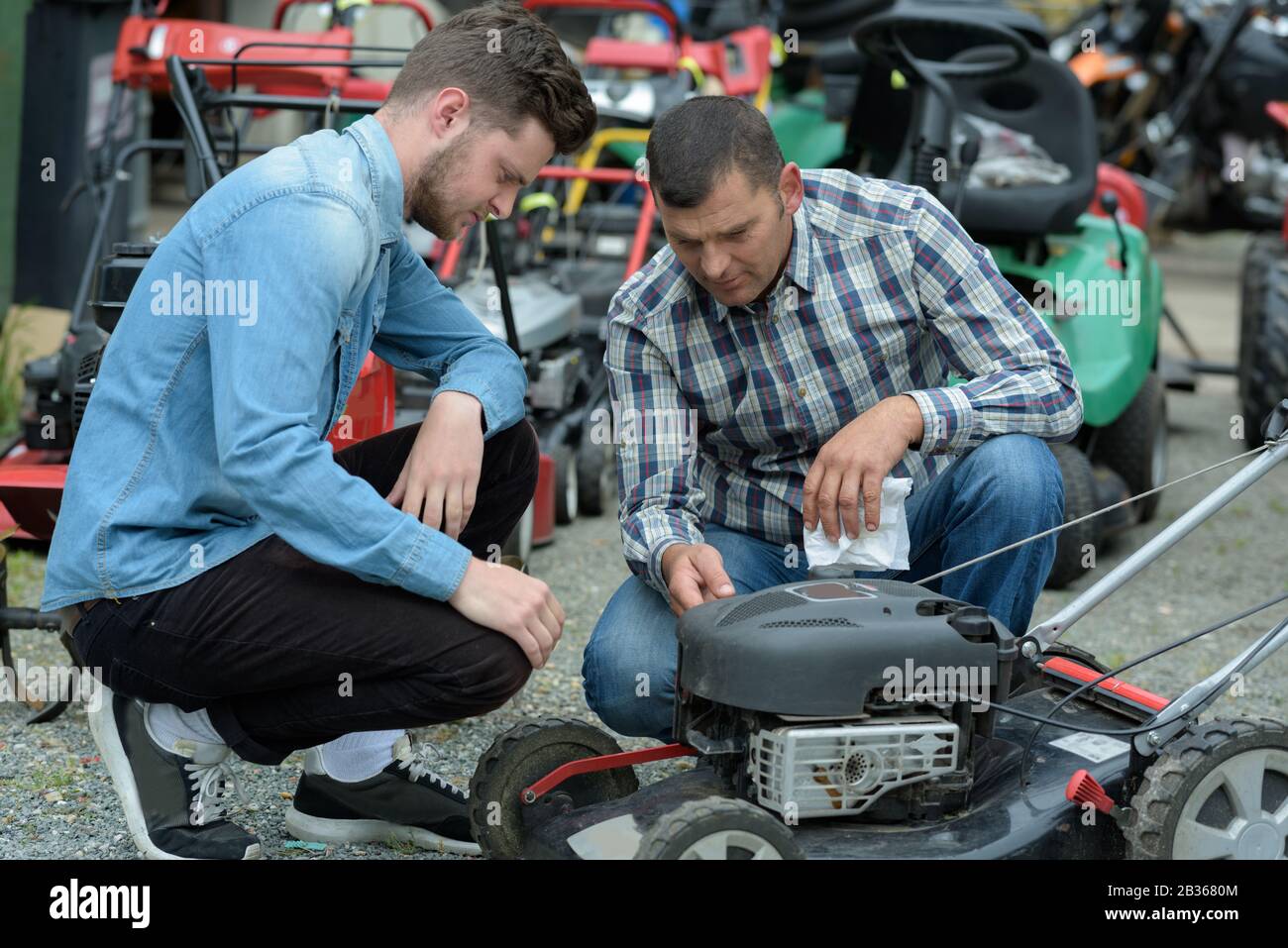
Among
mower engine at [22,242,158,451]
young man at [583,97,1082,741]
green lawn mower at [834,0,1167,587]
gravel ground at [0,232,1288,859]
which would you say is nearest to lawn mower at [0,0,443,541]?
mower engine at [22,242,158,451]

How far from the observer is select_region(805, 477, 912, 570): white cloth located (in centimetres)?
240

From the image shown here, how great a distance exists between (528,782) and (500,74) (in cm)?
101

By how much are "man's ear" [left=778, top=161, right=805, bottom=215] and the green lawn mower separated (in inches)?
68.5

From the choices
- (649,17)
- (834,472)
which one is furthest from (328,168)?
(649,17)

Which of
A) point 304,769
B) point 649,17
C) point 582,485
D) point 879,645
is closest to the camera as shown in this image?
point 879,645

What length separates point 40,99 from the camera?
5902mm

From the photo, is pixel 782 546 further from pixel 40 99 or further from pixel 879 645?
pixel 40 99

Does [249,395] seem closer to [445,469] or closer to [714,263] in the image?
[445,469]

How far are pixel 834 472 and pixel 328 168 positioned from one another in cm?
83

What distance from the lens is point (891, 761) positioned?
2.11m

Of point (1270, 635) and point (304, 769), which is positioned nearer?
point (1270, 635)

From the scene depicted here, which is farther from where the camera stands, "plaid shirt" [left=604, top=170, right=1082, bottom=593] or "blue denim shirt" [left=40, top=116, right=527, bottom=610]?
"plaid shirt" [left=604, top=170, right=1082, bottom=593]

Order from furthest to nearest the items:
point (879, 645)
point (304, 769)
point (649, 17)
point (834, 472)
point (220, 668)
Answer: point (649, 17), point (304, 769), point (834, 472), point (220, 668), point (879, 645)
